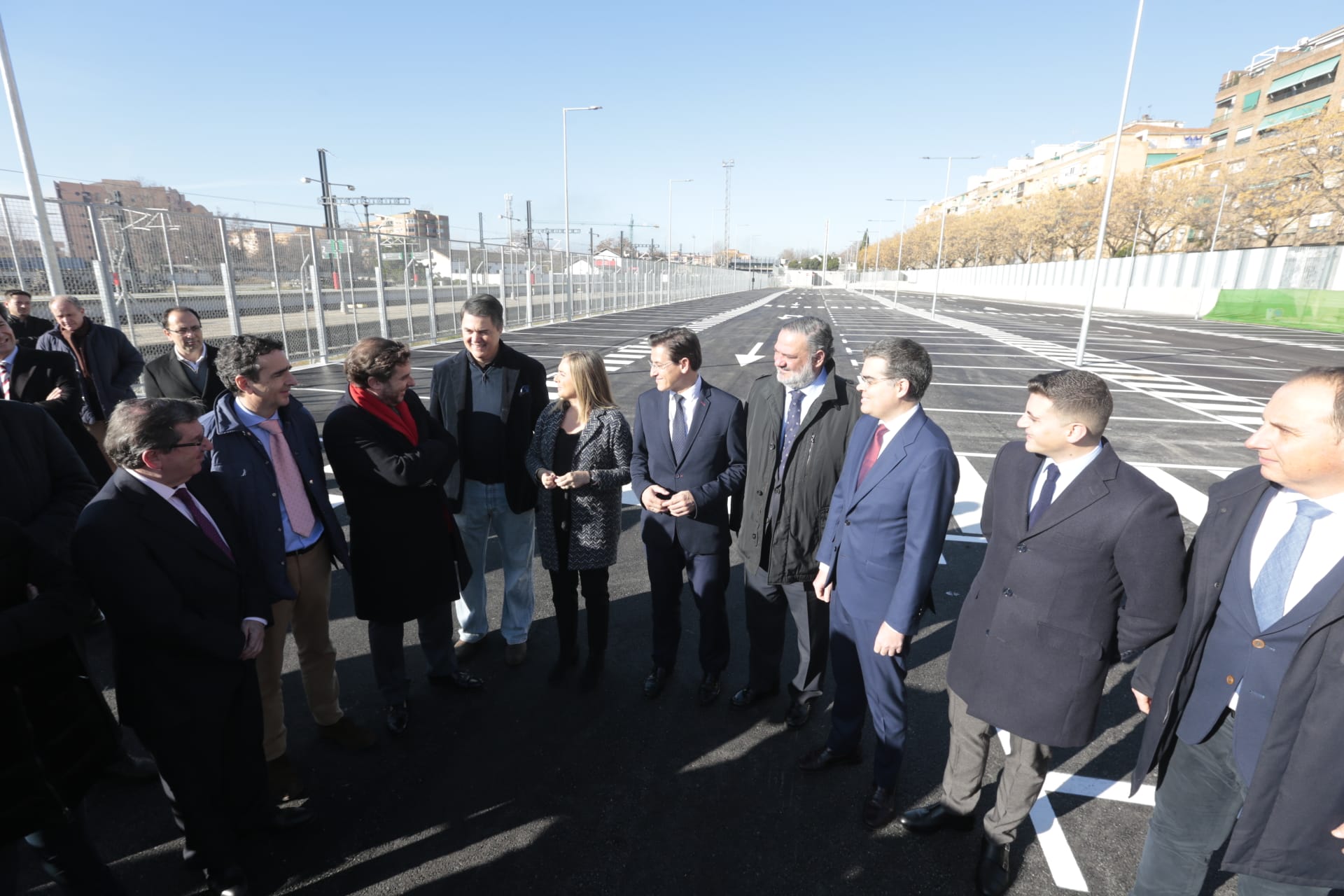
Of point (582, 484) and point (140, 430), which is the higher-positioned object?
point (140, 430)

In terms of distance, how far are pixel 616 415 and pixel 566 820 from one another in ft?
6.66

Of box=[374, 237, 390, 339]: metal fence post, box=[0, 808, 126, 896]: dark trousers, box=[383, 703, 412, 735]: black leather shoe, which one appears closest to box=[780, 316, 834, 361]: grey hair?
box=[383, 703, 412, 735]: black leather shoe

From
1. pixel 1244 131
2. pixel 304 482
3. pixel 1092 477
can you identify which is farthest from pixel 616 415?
pixel 1244 131

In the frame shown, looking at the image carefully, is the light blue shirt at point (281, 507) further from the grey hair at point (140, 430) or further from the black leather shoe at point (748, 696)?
the black leather shoe at point (748, 696)

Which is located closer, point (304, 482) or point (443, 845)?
point (443, 845)

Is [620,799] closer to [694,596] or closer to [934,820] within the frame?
[694,596]

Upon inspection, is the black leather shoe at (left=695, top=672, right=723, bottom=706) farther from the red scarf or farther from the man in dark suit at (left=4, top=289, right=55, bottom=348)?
the man in dark suit at (left=4, top=289, right=55, bottom=348)

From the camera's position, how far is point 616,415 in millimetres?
3682

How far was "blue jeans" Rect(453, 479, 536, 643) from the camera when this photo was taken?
13.3 ft

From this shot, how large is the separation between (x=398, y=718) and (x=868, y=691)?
8.06 feet

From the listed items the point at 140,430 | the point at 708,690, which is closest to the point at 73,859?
the point at 140,430

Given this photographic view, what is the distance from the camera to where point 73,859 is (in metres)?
2.21

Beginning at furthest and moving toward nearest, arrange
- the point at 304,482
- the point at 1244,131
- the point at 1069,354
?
1. the point at 1244,131
2. the point at 1069,354
3. the point at 304,482

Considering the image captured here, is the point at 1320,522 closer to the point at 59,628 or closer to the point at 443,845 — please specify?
the point at 443,845
